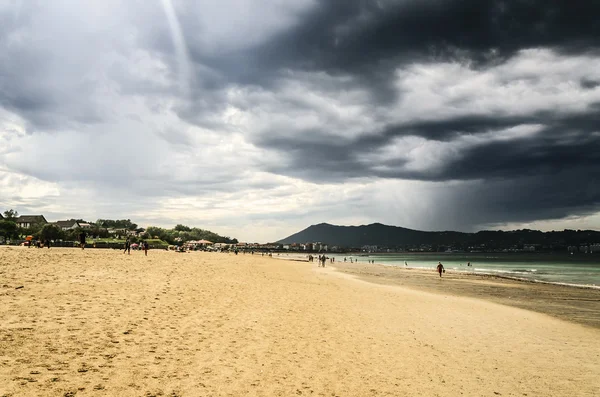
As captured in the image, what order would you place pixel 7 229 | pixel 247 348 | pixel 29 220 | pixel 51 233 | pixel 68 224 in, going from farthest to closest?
pixel 68 224
pixel 29 220
pixel 51 233
pixel 7 229
pixel 247 348

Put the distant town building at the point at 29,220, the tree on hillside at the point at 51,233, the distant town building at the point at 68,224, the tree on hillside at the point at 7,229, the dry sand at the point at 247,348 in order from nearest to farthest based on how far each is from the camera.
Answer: the dry sand at the point at 247,348
the tree on hillside at the point at 7,229
the tree on hillside at the point at 51,233
the distant town building at the point at 29,220
the distant town building at the point at 68,224

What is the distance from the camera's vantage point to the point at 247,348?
33.4 ft

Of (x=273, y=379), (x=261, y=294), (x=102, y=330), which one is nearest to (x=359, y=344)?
(x=273, y=379)

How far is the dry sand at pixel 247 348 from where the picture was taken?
746cm

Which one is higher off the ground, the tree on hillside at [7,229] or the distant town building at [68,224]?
Answer: the distant town building at [68,224]

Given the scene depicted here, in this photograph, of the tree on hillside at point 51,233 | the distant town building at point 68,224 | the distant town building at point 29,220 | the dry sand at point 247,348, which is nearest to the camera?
the dry sand at point 247,348

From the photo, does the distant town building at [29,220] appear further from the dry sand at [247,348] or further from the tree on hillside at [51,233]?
the dry sand at [247,348]

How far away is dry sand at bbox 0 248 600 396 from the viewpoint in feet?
24.5

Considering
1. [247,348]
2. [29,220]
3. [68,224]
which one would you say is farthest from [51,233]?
[247,348]

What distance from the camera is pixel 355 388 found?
8.19m

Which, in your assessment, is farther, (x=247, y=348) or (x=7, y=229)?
(x=7, y=229)

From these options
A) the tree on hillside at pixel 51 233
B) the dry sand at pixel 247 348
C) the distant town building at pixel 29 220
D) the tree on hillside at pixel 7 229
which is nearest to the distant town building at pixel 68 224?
the distant town building at pixel 29 220

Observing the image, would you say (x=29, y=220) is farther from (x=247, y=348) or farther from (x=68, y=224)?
(x=247, y=348)

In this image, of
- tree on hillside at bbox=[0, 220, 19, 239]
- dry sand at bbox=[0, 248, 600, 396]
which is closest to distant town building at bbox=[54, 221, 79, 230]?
tree on hillside at bbox=[0, 220, 19, 239]
